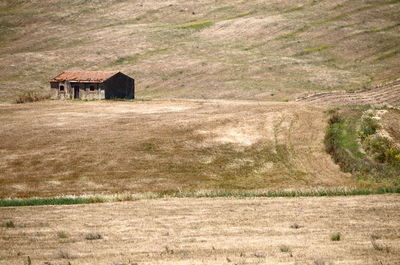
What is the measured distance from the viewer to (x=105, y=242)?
63.5ft

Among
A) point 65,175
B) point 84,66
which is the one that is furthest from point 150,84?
point 65,175

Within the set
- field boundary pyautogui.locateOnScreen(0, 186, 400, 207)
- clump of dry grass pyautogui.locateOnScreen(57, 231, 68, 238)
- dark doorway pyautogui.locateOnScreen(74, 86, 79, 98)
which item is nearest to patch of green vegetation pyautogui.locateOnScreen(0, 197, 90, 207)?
field boundary pyautogui.locateOnScreen(0, 186, 400, 207)

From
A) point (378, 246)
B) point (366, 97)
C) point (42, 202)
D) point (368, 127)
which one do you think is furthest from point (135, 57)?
point (378, 246)

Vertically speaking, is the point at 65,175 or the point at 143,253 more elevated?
the point at 143,253

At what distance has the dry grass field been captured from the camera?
672 inches

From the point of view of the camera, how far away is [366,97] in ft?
238

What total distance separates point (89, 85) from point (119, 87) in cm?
455

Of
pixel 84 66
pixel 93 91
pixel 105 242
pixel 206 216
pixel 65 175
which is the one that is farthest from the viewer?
pixel 84 66

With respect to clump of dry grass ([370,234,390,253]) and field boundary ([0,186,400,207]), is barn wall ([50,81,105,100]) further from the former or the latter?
clump of dry grass ([370,234,390,253])

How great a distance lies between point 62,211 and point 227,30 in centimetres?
10134

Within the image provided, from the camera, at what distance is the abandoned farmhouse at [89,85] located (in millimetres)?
79938

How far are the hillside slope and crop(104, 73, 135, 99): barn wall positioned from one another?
18.9ft

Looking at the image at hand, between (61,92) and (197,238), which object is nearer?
(197,238)

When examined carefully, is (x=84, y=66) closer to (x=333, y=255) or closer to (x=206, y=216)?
(x=206, y=216)
